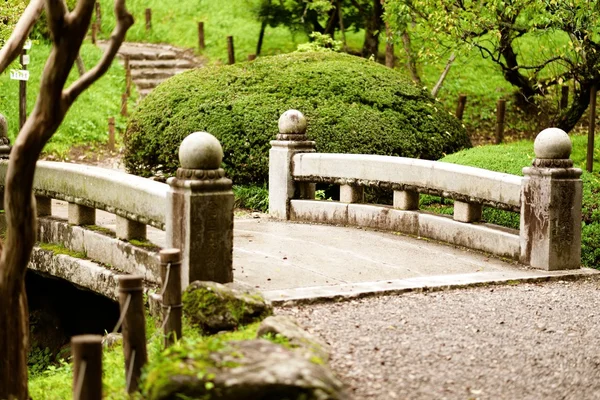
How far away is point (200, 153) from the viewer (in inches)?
298

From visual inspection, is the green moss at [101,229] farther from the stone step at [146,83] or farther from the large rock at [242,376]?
the stone step at [146,83]

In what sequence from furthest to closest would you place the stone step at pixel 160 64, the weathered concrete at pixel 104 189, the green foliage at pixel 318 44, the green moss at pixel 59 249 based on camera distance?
the stone step at pixel 160 64
the green foliage at pixel 318 44
the green moss at pixel 59 249
the weathered concrete at pixel 104 189

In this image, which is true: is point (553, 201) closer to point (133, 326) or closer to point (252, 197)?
point (133, 326)

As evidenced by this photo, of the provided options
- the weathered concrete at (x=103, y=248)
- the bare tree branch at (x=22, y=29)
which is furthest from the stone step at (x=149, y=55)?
the bare tree branch at (x=22, y=29)

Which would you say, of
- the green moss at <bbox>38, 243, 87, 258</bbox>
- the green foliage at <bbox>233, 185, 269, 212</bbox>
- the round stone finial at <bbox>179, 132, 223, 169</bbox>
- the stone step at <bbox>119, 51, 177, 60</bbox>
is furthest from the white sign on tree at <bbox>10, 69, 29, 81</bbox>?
the round stone finial at <bbox>179, 132, 223, 169</bbox>

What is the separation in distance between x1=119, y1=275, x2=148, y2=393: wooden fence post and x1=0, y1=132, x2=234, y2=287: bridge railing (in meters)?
1.66

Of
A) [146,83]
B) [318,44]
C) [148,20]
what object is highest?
[148,20]

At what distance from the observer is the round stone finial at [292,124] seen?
39.7ft

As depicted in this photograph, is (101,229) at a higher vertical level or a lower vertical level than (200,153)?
lower

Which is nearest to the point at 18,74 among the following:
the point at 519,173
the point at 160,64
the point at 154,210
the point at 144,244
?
the point at 519,173

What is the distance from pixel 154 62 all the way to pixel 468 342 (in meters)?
22.7

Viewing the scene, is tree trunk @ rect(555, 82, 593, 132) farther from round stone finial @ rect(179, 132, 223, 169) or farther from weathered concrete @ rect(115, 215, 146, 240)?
round stone finial @ rect(179, 132, 223, 169)

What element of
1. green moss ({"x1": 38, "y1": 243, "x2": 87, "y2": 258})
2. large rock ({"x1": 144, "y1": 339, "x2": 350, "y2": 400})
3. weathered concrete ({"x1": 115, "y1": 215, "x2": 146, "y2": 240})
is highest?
weathered concrete ({"x1": 115, "y1": 215, "x2": 146, "y2": 240})

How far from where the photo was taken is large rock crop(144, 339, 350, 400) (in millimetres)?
4891
